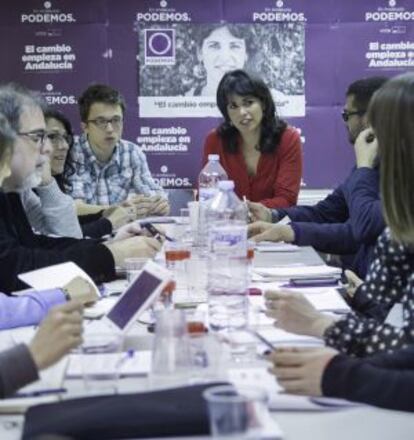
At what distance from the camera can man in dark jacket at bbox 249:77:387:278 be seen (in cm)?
285

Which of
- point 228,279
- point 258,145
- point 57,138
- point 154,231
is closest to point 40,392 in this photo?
point 228,279

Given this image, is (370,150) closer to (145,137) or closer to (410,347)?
(410,347)

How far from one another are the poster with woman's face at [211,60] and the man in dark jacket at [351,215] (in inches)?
55.5

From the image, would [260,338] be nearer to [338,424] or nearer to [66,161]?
[338,424]

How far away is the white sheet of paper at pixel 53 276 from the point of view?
2.34 m

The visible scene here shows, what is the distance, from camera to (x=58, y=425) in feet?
3.95

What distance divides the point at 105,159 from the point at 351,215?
2407mm

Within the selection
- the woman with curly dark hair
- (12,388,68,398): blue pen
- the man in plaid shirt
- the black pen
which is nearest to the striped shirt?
the man in plaid shirt

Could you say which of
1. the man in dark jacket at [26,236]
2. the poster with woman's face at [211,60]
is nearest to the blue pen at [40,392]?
the man in dark jacket at [26,236]

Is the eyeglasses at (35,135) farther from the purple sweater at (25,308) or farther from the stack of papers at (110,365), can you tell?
the stack of papers at (110,365)

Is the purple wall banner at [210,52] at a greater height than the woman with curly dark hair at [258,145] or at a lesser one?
greater

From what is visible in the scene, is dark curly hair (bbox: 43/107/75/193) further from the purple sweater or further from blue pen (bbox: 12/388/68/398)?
blue pen (bbox: 12/388/68/398)

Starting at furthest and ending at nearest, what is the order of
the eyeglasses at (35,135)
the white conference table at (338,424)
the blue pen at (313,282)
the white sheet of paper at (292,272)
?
the eyeglasses at (35,135) → the white sheet of paper at (292,272) → the blue pen at (313,282) → the white conference table at (338,424)

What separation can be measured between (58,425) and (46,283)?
3.89ft
